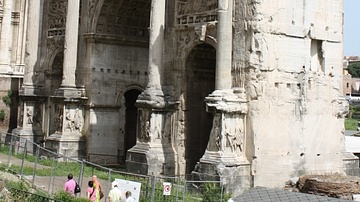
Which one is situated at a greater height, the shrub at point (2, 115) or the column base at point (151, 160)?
the shrub at point (2, 115)

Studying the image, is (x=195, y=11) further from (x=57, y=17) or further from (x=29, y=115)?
(x=29, y=115)

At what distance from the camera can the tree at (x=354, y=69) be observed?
125137mm

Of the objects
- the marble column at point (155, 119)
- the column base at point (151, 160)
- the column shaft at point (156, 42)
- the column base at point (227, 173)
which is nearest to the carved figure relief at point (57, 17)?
the column shaft at point (156, 42)

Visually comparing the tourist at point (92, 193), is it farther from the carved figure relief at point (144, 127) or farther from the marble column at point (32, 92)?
the marble column at point (32, 92)

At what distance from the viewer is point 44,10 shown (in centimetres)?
2741

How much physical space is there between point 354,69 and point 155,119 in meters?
115

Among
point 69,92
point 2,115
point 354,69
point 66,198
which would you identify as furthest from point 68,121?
point 354,69

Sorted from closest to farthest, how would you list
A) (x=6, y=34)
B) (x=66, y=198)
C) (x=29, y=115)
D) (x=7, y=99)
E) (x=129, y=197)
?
1. (x=66, y=198)
2. (x=129, y=197)
3. (x=29, y=115)
4. (x=7, y=99)
5. (x=6, y=34)

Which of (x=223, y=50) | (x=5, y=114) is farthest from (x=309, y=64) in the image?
(x=5, y=114)

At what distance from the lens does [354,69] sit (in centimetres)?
12625

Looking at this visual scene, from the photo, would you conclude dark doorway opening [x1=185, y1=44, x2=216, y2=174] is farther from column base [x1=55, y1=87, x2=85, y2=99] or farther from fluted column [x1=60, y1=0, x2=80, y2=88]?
fluted column [x1=60, y1=0, x2=80, y2=88]

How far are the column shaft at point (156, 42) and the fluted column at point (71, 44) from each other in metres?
5.52

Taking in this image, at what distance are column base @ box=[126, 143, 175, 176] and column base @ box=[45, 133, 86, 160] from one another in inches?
199

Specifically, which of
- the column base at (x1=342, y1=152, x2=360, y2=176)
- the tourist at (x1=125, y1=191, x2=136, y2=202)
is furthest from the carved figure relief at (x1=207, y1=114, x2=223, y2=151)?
the column base at (x1=342, y1=152, x2=360, y2=176)
